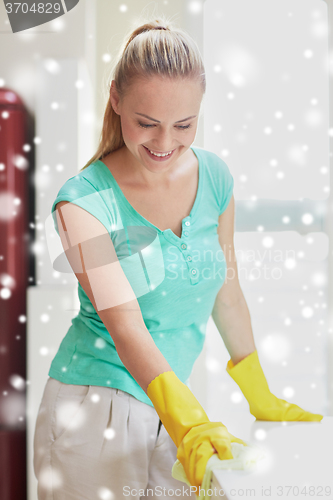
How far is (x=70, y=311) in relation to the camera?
0.99 meters

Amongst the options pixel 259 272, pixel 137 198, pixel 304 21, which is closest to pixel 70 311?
pixel 137 198

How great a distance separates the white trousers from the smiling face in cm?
37

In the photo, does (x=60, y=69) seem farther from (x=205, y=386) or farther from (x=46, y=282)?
(x=205, y=386)

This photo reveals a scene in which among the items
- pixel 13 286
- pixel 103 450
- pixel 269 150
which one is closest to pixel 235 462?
pixel 103 450

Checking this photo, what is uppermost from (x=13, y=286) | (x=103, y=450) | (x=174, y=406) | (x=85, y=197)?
(x=85, y=197)

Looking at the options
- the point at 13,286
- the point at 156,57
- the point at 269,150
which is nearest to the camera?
the point at 156,57

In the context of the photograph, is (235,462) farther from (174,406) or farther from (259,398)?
(259,398)

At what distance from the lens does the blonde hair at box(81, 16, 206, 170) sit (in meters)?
0.61

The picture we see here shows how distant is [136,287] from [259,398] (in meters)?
0.32

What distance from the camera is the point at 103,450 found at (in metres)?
0.65

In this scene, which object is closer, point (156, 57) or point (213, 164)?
point (156, 57)

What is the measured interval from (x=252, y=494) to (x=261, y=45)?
110 centimetres

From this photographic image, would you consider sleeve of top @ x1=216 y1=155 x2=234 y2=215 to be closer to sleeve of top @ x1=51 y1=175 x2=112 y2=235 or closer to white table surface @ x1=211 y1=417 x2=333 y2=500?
sleeve of top @ x1=51 y1=175 x2=112 y2=235

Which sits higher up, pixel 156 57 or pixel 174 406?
pixel 156 57
